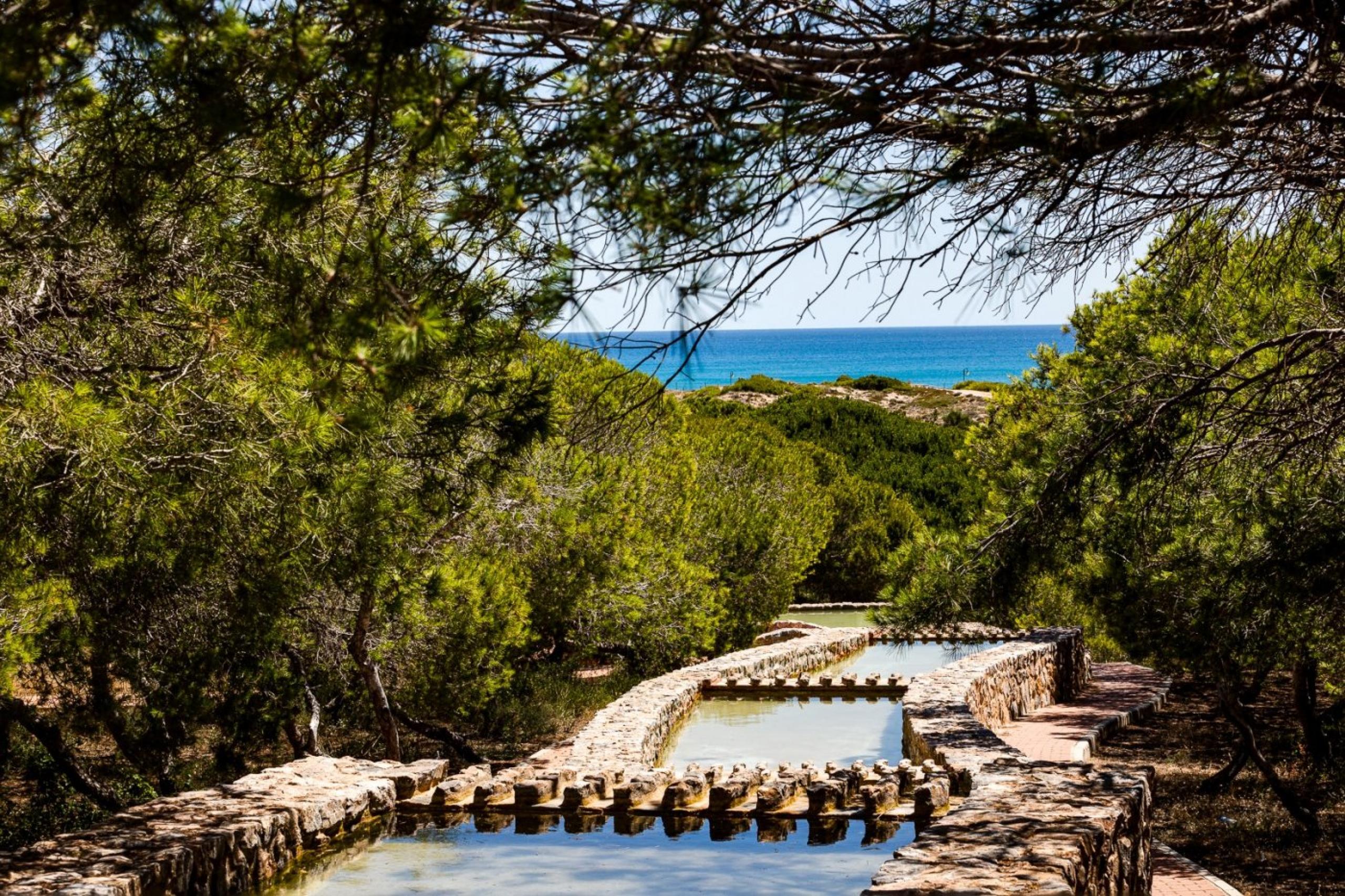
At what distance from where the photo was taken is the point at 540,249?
527 cm

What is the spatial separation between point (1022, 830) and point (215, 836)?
460cm

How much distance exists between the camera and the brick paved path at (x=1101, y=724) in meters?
9.06

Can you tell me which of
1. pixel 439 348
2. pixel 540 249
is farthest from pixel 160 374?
pixel 540 249

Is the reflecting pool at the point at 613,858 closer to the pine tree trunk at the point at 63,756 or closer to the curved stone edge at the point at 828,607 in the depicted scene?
the pine tree trunk at the point at 63,756

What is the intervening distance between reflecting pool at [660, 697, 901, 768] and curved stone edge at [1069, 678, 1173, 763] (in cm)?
217

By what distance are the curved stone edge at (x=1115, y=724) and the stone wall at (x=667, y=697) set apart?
4.71m

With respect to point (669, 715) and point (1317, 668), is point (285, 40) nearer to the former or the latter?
point (669, 715)

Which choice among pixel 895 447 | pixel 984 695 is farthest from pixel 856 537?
pixel 984 695

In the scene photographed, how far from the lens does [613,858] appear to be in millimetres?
7938

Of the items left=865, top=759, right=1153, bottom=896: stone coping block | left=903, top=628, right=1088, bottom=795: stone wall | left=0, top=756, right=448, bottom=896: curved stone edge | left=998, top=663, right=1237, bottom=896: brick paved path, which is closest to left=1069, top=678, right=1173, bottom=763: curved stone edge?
left=998, top=663, right=1237, bottom=896: brick paved path

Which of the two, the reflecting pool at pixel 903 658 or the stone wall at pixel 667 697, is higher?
the stone wall at pixel 667 697

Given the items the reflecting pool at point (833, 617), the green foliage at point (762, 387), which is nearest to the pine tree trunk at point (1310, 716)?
the reflecting pool at point (833, 617)

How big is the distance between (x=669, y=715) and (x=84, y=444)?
10.0 meters

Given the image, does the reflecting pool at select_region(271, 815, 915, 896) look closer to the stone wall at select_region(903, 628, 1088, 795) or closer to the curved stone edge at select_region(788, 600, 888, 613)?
the stone wall at select_region(903, 628, 1088, 795)
